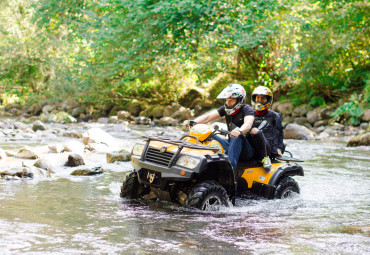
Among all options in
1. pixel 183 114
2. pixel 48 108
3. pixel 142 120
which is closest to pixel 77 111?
pixel 48 108

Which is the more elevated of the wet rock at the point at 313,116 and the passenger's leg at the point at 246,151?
the wet rock at the point at 313,116

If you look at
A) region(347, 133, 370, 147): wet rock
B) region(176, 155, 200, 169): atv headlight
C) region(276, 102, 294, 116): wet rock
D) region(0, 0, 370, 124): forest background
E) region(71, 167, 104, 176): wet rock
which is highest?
region(0, 0, 370, 124): forest background

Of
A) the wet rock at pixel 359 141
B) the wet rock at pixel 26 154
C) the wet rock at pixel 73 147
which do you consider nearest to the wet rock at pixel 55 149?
the wet rock at pixel 73 147

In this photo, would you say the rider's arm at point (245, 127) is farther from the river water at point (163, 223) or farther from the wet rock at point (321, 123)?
the wet rock at point (321, 123)

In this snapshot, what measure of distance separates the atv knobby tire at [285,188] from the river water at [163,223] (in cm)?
9

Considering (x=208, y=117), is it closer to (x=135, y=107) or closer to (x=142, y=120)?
(x=142, y=120)

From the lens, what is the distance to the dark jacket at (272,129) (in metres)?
6.59

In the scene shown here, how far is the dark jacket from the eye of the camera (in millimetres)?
6590

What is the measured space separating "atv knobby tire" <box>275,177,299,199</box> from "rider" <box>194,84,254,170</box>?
54cm

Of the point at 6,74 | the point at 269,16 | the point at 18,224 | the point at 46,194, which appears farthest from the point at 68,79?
the point at 18,224

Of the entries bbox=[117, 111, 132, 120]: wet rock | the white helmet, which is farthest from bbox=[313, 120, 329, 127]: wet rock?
the white helmet

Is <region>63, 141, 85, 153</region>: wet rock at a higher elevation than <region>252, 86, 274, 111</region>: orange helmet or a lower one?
lower

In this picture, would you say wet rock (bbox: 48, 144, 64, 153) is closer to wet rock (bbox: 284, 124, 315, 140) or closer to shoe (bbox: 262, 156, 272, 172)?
shoe (bbox: 262, 156, 272, 172)

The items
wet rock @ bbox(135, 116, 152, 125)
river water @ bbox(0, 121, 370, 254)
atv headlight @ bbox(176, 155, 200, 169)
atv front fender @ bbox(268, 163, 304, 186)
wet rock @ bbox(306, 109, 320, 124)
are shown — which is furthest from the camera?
wet rock @ bbox(135, 116, 152, 125)
